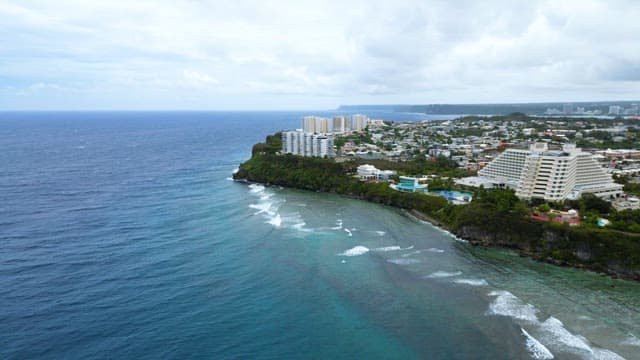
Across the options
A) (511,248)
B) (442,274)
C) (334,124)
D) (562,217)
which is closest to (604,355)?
(442,274)

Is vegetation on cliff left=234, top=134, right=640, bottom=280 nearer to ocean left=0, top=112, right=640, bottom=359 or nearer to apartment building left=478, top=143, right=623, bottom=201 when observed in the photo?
ocean left=0, top=112, right=640, bottom=359

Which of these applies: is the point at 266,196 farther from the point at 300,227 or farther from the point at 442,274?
the point at 442,274

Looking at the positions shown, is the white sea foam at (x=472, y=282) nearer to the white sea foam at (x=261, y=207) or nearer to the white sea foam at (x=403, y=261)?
the white sea foam at (x=403, y=261)

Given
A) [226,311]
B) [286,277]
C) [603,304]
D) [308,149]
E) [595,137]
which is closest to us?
[226,311]

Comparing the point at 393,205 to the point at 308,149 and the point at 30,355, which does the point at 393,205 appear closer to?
the point at 308,149

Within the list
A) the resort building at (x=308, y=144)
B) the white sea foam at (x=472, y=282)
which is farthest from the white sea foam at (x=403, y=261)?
the resort building at (x=308, y=144)

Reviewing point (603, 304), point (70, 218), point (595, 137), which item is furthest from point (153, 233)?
point (595, 137)
